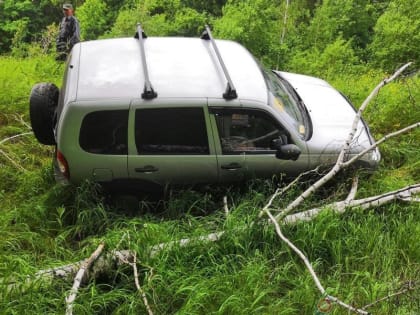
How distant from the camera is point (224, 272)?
4441 millimetres

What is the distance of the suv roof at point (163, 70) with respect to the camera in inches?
203

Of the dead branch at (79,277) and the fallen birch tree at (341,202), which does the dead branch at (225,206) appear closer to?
the fallen birch tree at (341,202)

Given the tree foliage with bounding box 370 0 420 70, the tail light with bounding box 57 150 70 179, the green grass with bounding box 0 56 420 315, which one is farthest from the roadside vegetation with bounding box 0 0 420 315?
the tree foliage with bounding box 370 0 420 70

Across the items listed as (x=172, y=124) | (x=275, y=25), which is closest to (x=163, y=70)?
(x=172, y=124)

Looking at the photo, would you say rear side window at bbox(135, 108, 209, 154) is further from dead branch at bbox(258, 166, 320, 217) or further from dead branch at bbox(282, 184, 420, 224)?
dead branch at bbox(282, 184, 420, 224)

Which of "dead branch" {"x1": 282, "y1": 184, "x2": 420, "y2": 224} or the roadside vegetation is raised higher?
"dead branch" {"x1": 282, "y1": 184, "x2": 420, "y2": 224}

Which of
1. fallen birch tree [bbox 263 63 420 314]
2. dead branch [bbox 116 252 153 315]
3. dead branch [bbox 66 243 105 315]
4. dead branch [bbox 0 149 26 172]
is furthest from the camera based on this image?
dead branch [bbox 0 149 26 172]

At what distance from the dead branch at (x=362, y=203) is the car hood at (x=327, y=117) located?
65 cm

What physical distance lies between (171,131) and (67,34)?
4936 millimetres

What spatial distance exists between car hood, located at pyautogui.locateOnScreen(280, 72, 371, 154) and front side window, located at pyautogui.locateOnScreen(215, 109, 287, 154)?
46 cm

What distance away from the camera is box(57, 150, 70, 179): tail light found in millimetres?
5148

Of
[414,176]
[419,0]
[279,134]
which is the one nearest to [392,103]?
[414,176]

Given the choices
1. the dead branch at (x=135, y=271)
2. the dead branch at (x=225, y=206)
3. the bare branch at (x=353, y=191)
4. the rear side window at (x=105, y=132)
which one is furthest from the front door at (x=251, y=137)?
the dead branch at (x=135, y=271)

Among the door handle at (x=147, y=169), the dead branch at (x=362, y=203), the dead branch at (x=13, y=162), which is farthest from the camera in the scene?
the dead branch at (x=13, y=162)
